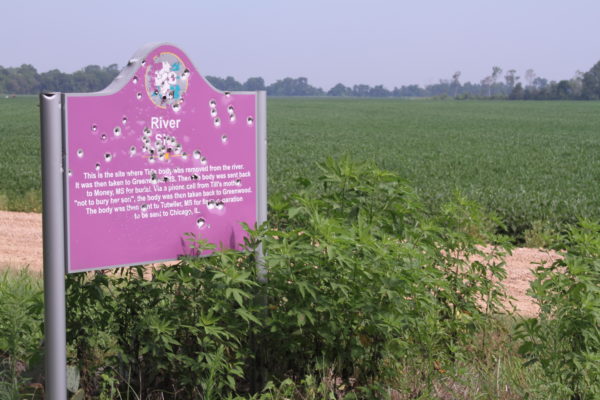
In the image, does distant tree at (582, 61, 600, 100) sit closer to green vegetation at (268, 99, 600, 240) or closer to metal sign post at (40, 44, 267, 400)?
green vegetation at (268, 99, 600, 240)

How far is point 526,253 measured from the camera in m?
11.6

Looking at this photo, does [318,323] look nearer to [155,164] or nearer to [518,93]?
[155,164]

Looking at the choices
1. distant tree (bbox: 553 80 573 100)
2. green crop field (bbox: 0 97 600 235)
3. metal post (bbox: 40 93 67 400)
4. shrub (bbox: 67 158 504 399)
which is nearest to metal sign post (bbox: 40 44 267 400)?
metal post (bbox: 40 93 67 400)

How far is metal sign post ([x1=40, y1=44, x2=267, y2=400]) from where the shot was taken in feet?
14.0

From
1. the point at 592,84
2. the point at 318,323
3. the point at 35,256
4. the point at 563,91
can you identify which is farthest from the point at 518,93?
the point at 318,323

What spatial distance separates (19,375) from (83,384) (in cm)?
41

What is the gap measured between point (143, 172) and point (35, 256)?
21.2 feet

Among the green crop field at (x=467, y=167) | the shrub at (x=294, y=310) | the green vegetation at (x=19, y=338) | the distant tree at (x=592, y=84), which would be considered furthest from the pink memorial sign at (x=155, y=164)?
the distant tree at (x=592, y=84)

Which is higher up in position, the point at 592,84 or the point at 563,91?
the point at 592,84

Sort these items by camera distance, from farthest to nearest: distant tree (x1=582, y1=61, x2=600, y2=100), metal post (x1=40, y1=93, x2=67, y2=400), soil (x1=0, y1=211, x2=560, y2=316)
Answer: distant tree (x1=582, y1=61, x2=600, y2=100) → soil (x1=0, y1=211, x2=560, y2=316) → metal post (x1=40, y1=93, x2=67, y2=400)

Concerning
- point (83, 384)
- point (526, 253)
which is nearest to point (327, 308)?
point (83, 384)

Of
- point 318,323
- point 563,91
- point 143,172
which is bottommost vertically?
point 318,323

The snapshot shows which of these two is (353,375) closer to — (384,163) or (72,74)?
(384,163)

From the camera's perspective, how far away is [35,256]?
10.4 m
